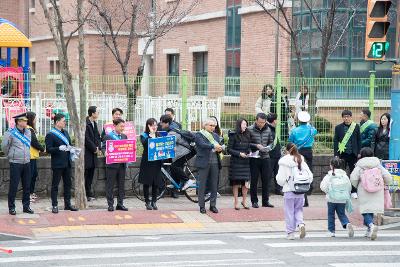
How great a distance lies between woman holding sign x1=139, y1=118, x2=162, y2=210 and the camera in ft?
56.0

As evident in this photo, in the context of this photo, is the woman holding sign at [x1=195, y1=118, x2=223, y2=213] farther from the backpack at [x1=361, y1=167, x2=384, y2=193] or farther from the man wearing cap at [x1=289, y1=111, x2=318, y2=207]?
the backpack at [x1=361, y1=167, x2=384, y2=193]

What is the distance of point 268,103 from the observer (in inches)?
782

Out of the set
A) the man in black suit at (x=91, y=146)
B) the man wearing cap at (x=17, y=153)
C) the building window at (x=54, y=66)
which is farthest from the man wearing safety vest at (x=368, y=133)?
the building window at (x=54, y=66)

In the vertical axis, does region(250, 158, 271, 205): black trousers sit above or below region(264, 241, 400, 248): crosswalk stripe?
above

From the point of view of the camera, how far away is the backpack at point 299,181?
14523 millimetres

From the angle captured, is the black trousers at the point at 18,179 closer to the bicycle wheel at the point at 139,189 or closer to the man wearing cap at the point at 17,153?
the man wearing cap at the point at 17,153

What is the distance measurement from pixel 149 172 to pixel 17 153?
7.89 feet

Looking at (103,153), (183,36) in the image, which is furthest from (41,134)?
(183,36)

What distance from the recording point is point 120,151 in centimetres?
1689

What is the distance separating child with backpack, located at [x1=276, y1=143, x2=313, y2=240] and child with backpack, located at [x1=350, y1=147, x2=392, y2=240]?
0.87 meters

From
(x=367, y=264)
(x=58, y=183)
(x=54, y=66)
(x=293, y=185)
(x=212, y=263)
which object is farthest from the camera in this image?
(x=54, y=66)

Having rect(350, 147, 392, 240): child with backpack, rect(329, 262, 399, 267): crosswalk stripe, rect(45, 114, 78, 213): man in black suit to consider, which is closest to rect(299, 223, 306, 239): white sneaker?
rect(350, 147, 392, 240): child with backpack

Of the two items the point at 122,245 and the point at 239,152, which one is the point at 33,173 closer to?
the point at 239,152

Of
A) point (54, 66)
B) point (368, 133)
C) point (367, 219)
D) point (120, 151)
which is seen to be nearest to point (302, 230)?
point (367, 219)
